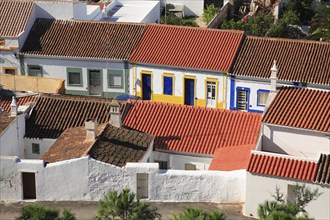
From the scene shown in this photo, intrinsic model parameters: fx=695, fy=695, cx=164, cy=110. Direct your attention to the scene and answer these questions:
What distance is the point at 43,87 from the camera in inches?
1779

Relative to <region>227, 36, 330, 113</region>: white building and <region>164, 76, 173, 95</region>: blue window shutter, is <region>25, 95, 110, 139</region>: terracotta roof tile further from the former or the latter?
<region>227, 36, 330, 113</region>: white building

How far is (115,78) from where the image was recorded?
47281mm

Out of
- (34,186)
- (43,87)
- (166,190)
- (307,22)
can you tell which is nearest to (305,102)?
(166,190)

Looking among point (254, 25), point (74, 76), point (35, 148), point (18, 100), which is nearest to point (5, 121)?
point (35, 148)

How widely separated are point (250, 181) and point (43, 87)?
66.0 ft

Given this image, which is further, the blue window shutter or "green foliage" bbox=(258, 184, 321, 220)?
the blue window shutter

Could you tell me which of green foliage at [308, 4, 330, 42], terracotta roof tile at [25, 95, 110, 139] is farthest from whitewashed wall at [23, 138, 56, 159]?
green foliage at [308, 4, 330, 42]

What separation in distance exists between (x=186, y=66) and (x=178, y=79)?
1.12 meters

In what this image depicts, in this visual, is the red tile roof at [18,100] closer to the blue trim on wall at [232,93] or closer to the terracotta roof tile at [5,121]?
the terracotta roof tile at [5,121]

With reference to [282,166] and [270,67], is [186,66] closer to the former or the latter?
[270,67]

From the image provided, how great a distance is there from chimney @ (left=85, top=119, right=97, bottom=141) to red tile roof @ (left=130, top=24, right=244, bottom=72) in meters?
14.0

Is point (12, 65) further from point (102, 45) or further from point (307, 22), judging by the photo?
point (307, 22)

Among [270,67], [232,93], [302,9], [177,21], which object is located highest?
[302,9]

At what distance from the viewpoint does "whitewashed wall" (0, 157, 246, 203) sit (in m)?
30.1
